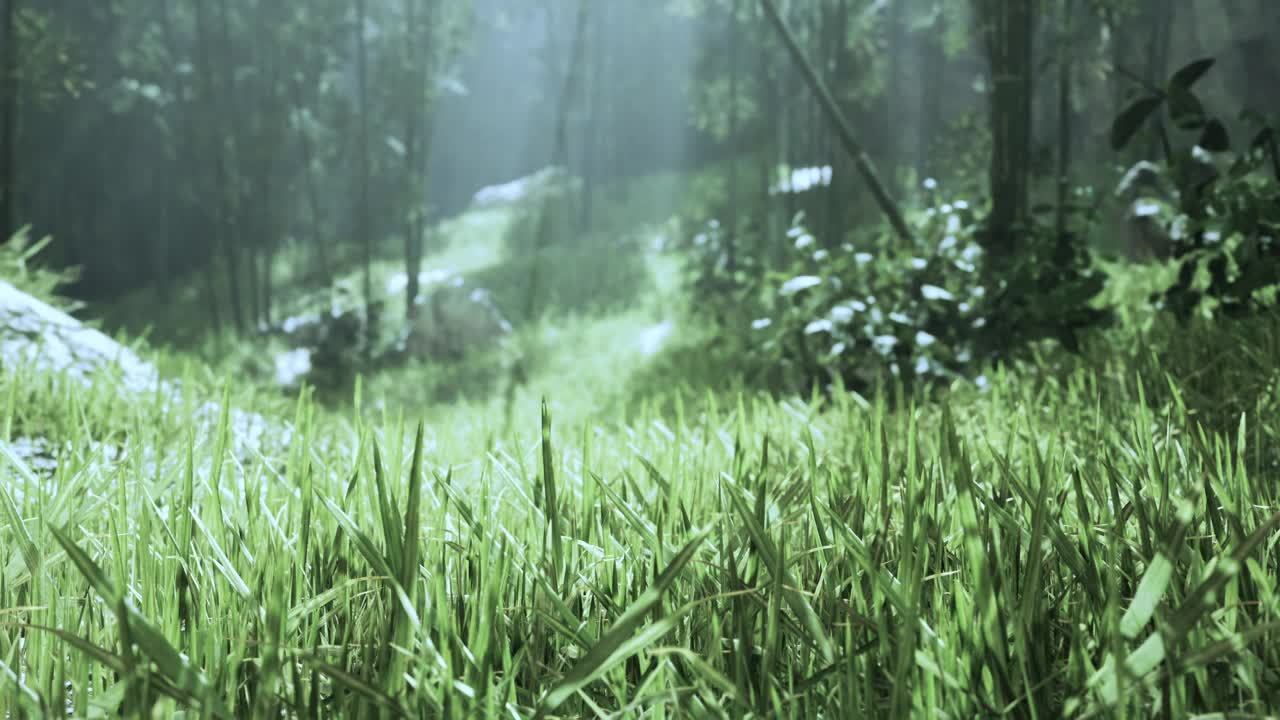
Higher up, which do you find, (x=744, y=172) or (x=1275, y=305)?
(x=744, y=172)

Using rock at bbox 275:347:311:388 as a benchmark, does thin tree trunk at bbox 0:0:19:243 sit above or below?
above

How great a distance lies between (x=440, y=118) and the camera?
26562 millimetres

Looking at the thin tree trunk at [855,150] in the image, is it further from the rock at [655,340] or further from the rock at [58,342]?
the rock at [655,340]

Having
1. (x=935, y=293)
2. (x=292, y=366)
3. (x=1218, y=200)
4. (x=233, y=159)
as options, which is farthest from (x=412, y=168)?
(x=1218, y=200)

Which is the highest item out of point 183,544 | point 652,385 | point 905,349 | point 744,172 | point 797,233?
point 744,172

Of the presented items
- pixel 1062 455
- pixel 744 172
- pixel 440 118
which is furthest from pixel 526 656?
pixel 440 118

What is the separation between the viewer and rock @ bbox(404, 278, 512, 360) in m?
11.0

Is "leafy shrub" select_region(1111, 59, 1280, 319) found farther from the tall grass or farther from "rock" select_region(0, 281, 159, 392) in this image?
"rock" select_region(0, 281, 159, 392)

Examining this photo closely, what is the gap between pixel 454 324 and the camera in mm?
11227

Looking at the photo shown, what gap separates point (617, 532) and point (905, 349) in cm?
284

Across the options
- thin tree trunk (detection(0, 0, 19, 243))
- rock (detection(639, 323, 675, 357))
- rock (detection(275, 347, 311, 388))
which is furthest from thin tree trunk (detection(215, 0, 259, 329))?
rock (detection(639, 323, 675, 357))

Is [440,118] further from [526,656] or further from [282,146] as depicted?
[526,656]

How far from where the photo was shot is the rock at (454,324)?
1102cm

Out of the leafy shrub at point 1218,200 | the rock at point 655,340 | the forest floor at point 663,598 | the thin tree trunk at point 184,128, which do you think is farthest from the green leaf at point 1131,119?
the thin tree trunk at point 184,128
